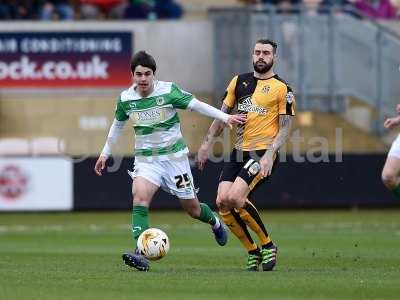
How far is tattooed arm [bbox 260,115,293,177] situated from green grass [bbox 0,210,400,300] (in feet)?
3.58

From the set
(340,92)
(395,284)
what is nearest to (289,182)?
(340,92)

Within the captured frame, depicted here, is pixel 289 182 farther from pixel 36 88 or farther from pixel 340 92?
pixel 36 88

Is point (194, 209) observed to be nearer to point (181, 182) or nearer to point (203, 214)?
point (203, 214)

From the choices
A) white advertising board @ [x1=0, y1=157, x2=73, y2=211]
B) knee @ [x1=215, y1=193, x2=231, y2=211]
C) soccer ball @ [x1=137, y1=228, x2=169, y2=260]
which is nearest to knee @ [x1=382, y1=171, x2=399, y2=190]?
knee @ [x1=215, y1=193, x2=231, y2=211]

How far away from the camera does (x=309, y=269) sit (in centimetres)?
1322

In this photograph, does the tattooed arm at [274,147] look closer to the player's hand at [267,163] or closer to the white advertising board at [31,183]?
the player's hand at [267,163]

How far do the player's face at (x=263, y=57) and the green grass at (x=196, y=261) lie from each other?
7.14ft

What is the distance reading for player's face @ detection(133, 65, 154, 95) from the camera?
511 inches

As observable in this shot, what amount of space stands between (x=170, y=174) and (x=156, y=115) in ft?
2.23

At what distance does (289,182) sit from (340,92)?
3.20 metres

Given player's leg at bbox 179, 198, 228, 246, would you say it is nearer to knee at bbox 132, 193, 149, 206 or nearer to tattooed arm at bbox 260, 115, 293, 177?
knee at bbox 132, 193, 149, 206

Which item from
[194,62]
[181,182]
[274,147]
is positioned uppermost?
[274,147]

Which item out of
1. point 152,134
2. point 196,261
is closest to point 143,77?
point 152,134

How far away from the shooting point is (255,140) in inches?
524
